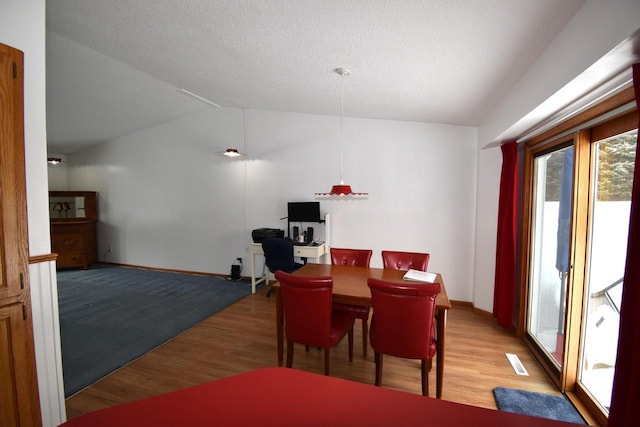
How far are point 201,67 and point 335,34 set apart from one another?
1756mm

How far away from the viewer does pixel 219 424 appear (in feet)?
2.05

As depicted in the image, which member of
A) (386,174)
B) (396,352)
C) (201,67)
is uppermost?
(201,67)

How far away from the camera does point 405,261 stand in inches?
118

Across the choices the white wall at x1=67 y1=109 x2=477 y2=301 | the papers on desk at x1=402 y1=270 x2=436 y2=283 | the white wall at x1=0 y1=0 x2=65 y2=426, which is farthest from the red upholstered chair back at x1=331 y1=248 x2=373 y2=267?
the white wall at x1=0 y1=0 x2=65 y2=426

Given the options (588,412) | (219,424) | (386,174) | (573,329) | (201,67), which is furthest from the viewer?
(386,174)

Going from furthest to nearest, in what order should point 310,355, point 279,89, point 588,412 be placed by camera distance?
point 279,89, point 310,355, point 588,412

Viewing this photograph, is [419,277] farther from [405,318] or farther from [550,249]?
[550,249]

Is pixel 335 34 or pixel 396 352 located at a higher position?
pixel 335 34

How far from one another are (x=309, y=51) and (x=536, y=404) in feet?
10.6

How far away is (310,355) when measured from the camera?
2.71 metres

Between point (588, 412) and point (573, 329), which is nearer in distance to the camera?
point (588, 412)

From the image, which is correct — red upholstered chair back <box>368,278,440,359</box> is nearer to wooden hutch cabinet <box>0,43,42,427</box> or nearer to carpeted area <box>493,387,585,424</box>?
carpeted area <box>493,387,585,424</box>

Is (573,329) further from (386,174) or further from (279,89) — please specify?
(279,89)

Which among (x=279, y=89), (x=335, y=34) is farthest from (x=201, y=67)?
(x=335, y=34)
